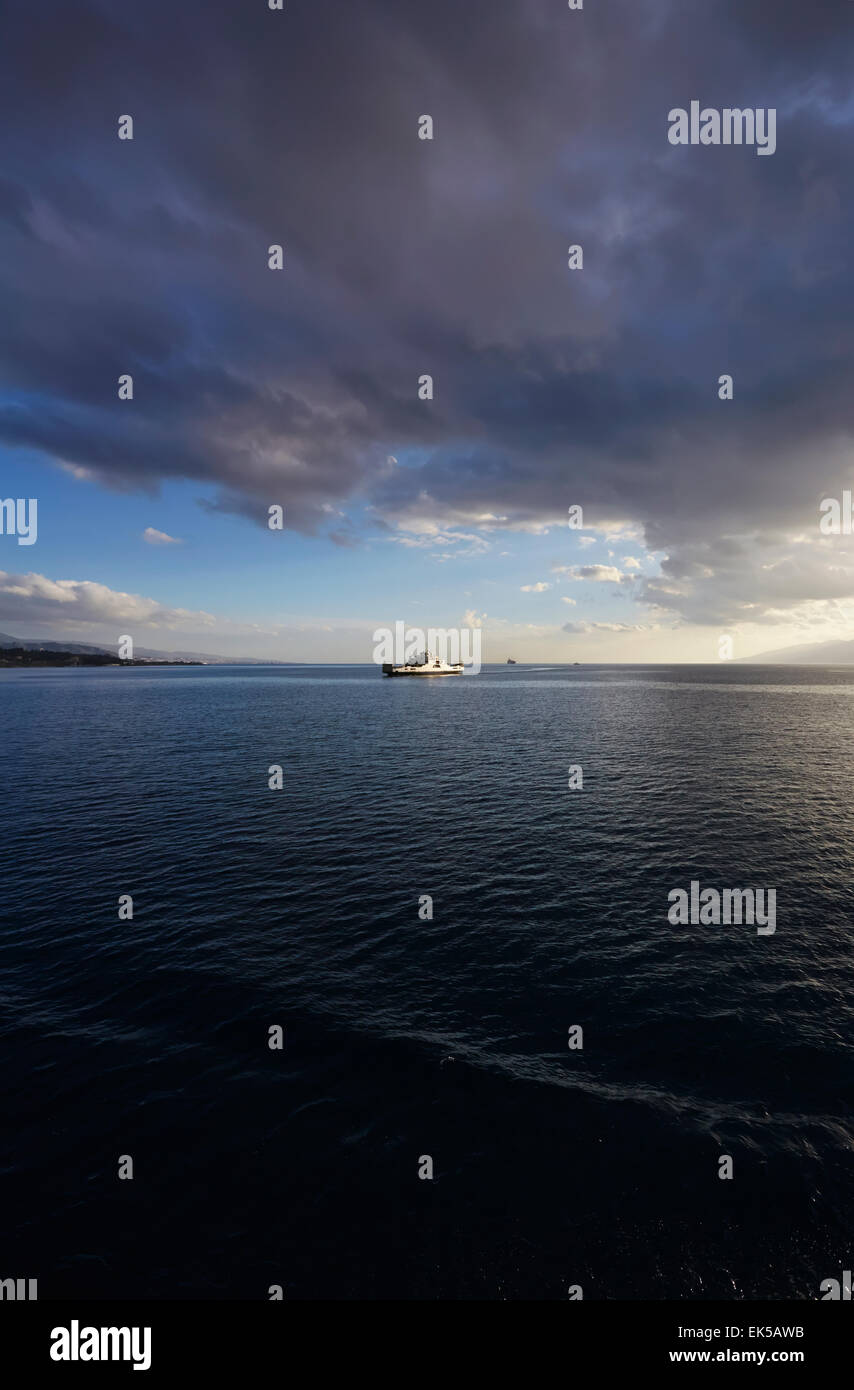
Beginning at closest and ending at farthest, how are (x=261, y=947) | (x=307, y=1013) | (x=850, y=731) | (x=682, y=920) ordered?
1. (x=307, y=1013)
2. (x=261, y=947)
3. (x=682, y=920)
4. (x=850, y=731)

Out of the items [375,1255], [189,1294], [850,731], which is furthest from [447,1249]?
[850,731]

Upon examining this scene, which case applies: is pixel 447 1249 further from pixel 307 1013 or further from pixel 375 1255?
pixel 307 1013

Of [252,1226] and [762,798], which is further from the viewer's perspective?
[762,798]
